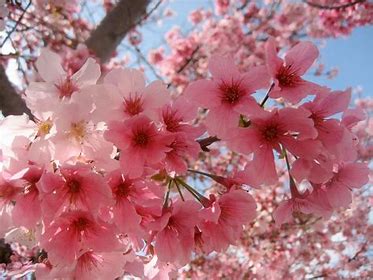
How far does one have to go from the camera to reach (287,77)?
3.84 ft

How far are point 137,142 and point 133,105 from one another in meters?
0.12

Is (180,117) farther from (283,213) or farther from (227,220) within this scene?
(283,213)

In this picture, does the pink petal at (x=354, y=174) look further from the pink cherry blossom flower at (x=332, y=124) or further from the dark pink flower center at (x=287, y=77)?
the dark pink flower center at (x=287, y=77)

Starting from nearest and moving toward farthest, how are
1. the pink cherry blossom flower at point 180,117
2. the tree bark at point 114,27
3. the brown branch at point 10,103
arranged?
1. the pink cherry blossom flower at point 180,117
2. the brown branch at point 10,103
3. the tree bark at point 114,27

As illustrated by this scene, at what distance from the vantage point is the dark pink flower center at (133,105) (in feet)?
3.72

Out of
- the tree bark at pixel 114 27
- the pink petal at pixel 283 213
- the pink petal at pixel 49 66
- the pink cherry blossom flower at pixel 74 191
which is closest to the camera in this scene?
the pink cherry blossom flower at pixel 74 191

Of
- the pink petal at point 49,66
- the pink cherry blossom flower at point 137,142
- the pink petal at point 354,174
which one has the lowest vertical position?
the pink cherry blossom flower at point 137,142

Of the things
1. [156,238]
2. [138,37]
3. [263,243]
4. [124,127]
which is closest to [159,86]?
[124,127]

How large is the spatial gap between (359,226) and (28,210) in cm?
681

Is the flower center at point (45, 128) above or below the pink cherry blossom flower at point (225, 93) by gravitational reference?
below

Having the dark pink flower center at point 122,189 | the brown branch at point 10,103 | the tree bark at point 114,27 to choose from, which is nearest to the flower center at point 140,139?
the dark pink flower center at point 122,189

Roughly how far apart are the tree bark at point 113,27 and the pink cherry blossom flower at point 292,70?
2.98m

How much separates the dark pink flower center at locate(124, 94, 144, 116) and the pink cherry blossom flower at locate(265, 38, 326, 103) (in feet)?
1.20

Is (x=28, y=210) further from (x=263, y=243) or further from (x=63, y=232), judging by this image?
(x=263, y=243)
